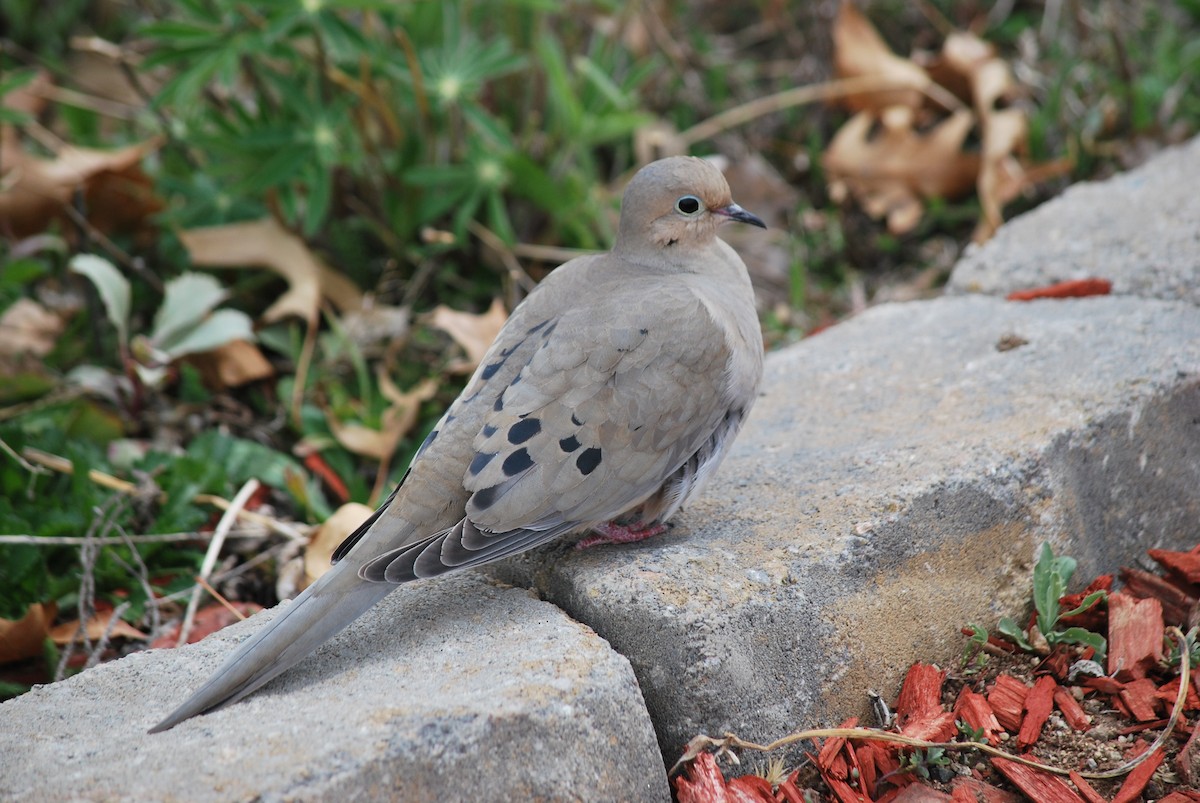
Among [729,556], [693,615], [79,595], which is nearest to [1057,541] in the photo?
[729,556]

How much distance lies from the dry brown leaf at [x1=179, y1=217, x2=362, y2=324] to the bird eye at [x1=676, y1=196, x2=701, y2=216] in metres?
1.63

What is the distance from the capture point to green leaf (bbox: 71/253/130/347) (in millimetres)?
3752

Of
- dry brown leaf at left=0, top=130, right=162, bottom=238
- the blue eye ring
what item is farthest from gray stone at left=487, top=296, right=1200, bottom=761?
dry brown leaf at left=0, top=130, right=162, bottom=238

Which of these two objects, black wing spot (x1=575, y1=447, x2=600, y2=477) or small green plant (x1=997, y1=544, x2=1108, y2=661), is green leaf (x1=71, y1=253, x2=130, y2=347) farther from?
small green plant (x1=997, y1=544, x2=1108, y2=661)

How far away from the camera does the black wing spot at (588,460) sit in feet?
A: 8.43

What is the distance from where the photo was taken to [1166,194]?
4078 millimetres

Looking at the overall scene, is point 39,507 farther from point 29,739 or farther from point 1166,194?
point 1166,194

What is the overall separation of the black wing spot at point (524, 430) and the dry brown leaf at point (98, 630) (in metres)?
1.19

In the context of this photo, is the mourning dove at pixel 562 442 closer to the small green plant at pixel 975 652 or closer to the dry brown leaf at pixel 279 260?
the small green plant at pixel 975 652

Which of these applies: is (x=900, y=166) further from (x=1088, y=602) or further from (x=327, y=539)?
(x=327, y=539)

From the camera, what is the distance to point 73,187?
4391 mm

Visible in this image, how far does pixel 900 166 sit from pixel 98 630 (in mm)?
3679

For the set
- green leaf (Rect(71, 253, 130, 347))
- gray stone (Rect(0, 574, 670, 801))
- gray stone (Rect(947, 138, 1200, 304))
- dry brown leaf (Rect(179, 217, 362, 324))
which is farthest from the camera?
dry brown leaf (Rect(179, 217, 362, 324))

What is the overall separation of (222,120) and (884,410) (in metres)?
2.63
